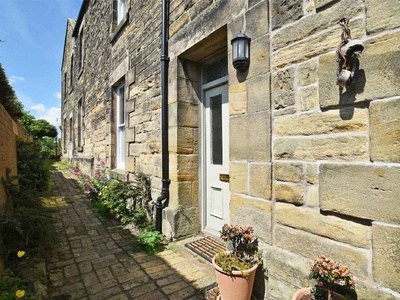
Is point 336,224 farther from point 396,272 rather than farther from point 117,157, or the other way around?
point 117,157

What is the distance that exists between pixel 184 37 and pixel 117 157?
3919 millimetres

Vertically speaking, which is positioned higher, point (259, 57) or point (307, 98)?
point (259, 57)

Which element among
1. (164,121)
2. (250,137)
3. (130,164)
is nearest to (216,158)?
(164,121)

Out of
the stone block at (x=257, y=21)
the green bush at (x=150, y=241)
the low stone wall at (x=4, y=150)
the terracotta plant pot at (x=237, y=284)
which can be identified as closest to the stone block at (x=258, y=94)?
the stone block at (x=257, y=21)

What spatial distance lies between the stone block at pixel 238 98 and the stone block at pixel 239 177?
0.55 m

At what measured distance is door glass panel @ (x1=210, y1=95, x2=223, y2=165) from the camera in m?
3.26

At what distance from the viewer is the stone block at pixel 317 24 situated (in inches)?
60.6

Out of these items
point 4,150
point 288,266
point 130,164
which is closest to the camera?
point 288,266

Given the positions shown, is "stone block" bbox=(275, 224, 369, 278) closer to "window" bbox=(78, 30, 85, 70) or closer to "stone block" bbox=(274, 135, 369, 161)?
"stone block" bbox=(274, 135, 369, 161)

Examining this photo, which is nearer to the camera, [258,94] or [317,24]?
[317,24]

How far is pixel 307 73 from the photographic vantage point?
179cm

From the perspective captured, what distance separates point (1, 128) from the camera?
3.21 metres

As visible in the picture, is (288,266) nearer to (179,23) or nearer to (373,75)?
(373,75)

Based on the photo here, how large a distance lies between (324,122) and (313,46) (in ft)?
1.96
